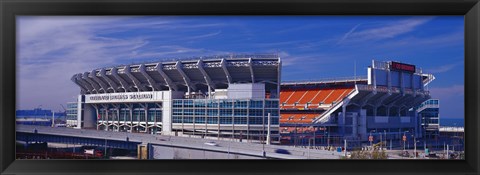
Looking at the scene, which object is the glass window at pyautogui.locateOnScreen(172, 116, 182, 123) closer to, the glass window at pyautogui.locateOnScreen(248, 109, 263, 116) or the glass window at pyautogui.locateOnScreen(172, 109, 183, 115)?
the glass window at pyautogui.locateOnScreen(172, 109, 183, 115)

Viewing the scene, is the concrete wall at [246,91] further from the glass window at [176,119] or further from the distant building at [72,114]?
the distant building at [72,114]

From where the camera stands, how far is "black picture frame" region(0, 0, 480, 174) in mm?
2182

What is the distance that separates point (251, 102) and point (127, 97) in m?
1.43

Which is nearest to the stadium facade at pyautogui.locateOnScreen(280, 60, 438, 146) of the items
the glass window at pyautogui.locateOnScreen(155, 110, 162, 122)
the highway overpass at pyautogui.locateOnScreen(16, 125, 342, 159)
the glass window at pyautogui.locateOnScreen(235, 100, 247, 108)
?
the glass window at pyautogui.locateOnScreen(235, 100, 247, 108)

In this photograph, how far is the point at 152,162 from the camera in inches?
91.0

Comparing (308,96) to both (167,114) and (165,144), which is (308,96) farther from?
(165,144)

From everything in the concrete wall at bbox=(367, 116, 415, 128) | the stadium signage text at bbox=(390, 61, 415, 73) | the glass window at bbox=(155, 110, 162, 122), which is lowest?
the concrete wall at bbox=(367, 116, 415, 128)

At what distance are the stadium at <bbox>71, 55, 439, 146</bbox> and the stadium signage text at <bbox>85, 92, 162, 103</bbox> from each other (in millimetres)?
10

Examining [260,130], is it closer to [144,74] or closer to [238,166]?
[144,74]

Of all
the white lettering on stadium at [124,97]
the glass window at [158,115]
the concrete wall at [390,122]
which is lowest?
the concrete wall at [390,122]

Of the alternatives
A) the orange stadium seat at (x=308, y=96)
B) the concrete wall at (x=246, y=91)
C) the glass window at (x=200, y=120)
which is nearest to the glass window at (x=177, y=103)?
the glass window at (x=200, y=120)
